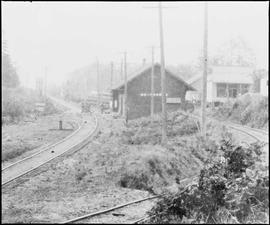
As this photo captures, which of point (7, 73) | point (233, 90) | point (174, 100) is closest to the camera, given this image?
point (174, 100)

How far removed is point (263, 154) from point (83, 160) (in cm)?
897

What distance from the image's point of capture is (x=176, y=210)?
9.12 meters

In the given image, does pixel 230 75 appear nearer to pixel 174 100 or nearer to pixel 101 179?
pixel 174 100

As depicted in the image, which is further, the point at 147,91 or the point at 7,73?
the point at 7,73

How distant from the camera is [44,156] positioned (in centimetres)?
1872

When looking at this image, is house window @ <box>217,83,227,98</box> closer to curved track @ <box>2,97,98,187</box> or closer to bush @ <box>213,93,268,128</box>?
bush @ <box>213,93,268,128</box>

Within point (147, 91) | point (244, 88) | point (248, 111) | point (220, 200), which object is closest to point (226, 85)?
point (244, 88)

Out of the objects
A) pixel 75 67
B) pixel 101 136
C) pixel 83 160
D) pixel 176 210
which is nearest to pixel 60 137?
pixel 101 136

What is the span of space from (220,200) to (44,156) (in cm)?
Answer: 1164

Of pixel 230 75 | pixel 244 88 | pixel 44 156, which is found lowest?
pixel 44 156

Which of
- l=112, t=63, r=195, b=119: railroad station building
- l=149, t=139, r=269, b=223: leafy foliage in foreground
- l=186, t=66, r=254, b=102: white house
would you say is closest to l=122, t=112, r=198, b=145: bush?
l=112, t=63, r=195, b=119: railroad station building

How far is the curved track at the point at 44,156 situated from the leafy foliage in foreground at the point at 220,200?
257 inches

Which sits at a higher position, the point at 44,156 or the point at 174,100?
the point at 174,100

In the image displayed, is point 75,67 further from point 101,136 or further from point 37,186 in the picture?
point 37,186
